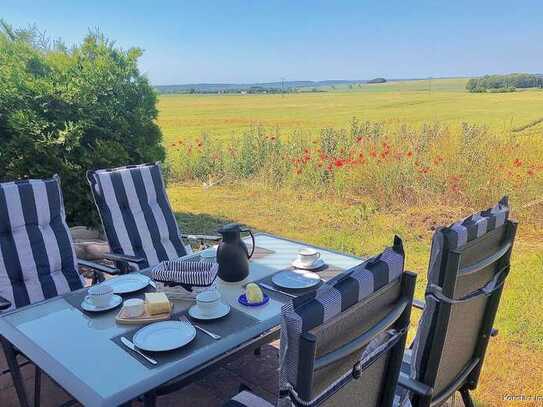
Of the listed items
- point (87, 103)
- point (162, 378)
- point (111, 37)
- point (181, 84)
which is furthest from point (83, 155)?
point (181, 84)

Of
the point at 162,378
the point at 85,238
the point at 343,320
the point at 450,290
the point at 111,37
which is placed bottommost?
the point at 85,238

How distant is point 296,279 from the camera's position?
1.97 meters

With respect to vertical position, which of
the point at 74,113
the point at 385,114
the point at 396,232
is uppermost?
the point at 74,113

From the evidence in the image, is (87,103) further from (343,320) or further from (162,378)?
(343,320)

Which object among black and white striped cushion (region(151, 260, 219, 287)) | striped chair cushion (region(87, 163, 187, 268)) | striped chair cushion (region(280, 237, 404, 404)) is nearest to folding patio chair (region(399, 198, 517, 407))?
striped chair cushion (region(280, 237, 404, 404))

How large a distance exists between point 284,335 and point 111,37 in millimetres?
4338

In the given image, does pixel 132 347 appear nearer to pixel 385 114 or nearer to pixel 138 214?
pixel 138 214

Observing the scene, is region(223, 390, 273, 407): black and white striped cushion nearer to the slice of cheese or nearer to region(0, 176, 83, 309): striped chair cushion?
the slice of cheese

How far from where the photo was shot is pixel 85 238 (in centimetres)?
418

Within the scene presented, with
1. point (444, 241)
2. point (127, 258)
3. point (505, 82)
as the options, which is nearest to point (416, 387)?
point (444, 241)

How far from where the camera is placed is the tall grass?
4957mm

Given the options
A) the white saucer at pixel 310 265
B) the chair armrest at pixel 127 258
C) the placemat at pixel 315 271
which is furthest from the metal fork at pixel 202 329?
the chair armrest at pixel 127 258

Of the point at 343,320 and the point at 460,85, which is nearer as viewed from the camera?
the point at 343,320

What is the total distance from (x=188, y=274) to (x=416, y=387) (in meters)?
0.96
